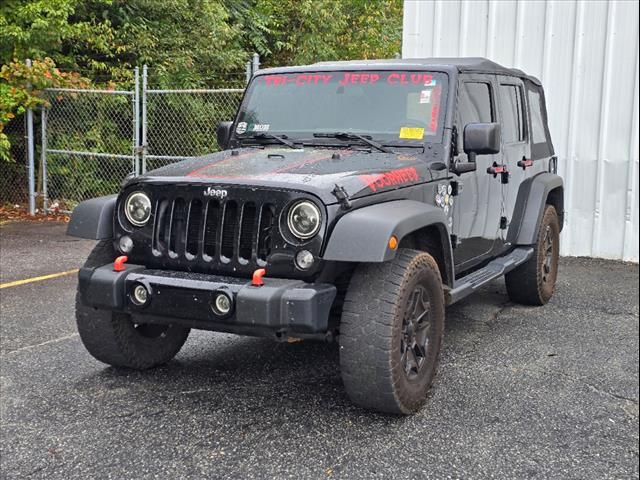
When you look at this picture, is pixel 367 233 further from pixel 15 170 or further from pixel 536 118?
pixel 15 170

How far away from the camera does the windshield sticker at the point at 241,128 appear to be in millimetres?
5242

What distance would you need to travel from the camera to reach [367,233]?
364 cm

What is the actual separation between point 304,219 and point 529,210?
2.94 meters

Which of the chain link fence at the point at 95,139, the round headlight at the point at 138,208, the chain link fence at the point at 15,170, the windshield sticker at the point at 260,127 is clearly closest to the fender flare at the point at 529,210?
the windshield sticker at the point at 260,127

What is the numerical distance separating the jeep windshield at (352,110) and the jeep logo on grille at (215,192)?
108 cm

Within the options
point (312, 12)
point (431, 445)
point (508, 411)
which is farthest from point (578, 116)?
point (312, 12)

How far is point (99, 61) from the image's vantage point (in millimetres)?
13367

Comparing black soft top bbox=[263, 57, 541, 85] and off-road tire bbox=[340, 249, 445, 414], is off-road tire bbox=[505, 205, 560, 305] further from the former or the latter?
off-road tire bbox=[340, 249, 445, 414]

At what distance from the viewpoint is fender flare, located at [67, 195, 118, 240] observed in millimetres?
4297

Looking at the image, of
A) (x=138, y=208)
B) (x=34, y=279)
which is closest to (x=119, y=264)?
(x=138, y=208)

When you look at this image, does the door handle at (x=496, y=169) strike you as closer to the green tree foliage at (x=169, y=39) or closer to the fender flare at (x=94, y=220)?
the fender flare at (x=94, y=220)

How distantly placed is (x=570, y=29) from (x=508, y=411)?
6.31m

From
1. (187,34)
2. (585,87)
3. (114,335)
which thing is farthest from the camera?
(187,34)

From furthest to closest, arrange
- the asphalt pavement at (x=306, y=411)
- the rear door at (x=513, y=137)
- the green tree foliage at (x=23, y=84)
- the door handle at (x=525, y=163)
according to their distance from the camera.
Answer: the green tree foliage at (x=23, y=84) → the door handle at (x=525, y=163) → the rear door at (x=513, y=137) → the asphalt pavement at (x=306, y=411)
